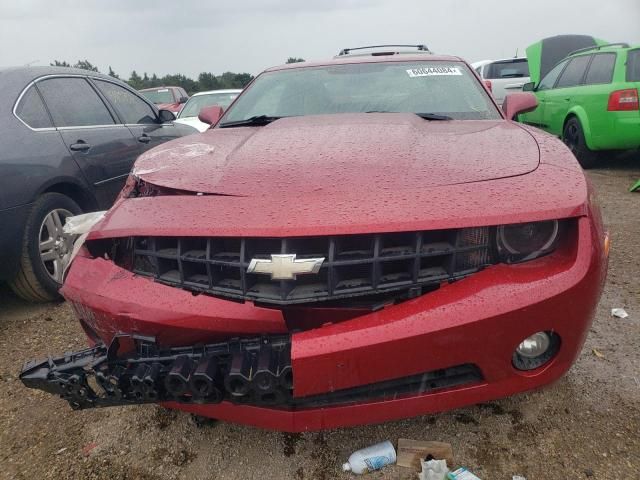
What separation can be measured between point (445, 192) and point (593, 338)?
1599mm

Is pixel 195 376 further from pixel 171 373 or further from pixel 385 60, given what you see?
pixel 385 60

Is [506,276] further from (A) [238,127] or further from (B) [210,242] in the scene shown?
(A) [238,127]

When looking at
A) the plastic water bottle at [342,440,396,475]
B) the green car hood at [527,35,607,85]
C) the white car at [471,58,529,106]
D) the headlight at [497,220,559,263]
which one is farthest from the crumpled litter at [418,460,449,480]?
the white car at [471,58,529,106]

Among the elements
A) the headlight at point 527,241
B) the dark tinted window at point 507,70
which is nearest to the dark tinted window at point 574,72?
the dark tinted window at point 507,70

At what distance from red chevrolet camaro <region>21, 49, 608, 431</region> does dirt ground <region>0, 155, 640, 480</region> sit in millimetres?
314

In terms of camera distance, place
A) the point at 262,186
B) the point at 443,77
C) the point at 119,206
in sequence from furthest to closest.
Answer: the point at 443,77 → the point at 119,206 → the point at 262,186

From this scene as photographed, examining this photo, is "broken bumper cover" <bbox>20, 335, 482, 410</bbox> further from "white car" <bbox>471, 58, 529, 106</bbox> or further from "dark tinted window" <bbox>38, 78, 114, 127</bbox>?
"white car" <bbox>471, 58, 529, 106</bbox>

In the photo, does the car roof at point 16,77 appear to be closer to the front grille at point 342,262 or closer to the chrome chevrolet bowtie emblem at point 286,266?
the front grille at point 342,262

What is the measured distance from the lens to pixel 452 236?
156cm

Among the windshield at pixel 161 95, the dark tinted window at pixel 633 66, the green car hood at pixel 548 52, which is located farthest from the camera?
the windshield at pixel 161 95

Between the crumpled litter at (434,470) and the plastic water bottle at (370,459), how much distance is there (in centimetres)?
14

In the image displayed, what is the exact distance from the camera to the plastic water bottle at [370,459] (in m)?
1.81

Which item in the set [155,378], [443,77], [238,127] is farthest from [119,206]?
[443,77]

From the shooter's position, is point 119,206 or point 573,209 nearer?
point 573,209
